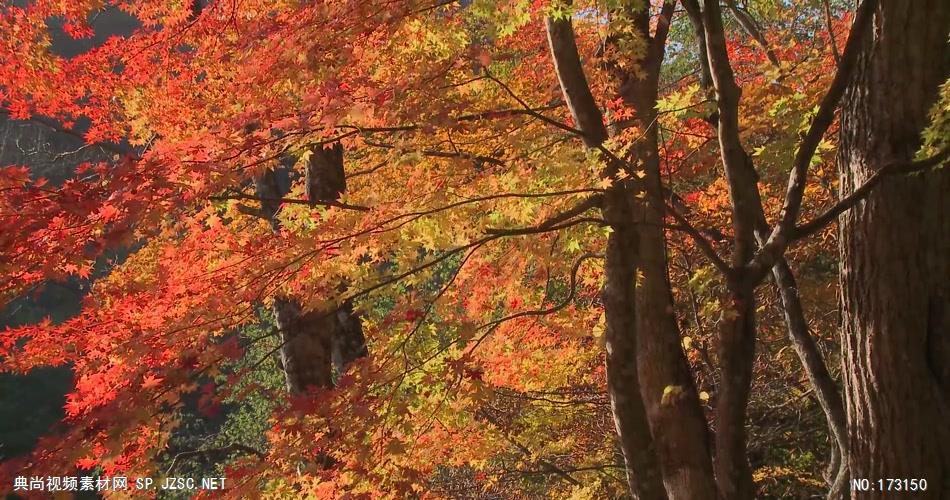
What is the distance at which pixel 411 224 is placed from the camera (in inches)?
158

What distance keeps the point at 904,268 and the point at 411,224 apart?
251 centimetres

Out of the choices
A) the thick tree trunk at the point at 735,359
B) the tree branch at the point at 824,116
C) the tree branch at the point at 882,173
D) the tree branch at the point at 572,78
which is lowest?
the thick tree trunk at the point at 735,359

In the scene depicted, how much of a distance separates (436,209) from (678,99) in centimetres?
148

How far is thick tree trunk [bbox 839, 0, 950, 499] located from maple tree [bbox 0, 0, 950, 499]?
33 millimetres

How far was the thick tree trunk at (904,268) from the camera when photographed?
351cm

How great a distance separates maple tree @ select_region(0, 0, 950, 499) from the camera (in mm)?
3379

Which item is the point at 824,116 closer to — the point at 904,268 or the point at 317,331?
the point at 904,268

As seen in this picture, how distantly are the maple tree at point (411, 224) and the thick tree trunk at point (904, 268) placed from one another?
33mm

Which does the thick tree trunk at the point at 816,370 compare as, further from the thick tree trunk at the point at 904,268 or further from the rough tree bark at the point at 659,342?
the thick tree trunk at the point at 904,268

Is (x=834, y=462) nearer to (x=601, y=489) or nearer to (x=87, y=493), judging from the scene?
(x=601, y=489)

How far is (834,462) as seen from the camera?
6570mm

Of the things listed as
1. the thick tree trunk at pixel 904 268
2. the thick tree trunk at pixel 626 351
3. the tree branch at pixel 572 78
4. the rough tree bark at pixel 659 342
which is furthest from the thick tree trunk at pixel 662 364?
the thick tree trunk at pixel 904 268

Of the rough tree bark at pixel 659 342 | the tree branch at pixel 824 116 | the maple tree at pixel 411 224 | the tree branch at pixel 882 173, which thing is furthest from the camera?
the rough tree bark at pixel 659 342

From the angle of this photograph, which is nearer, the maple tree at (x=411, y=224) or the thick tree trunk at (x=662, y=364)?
the maple tree at (x=411, y=224)
